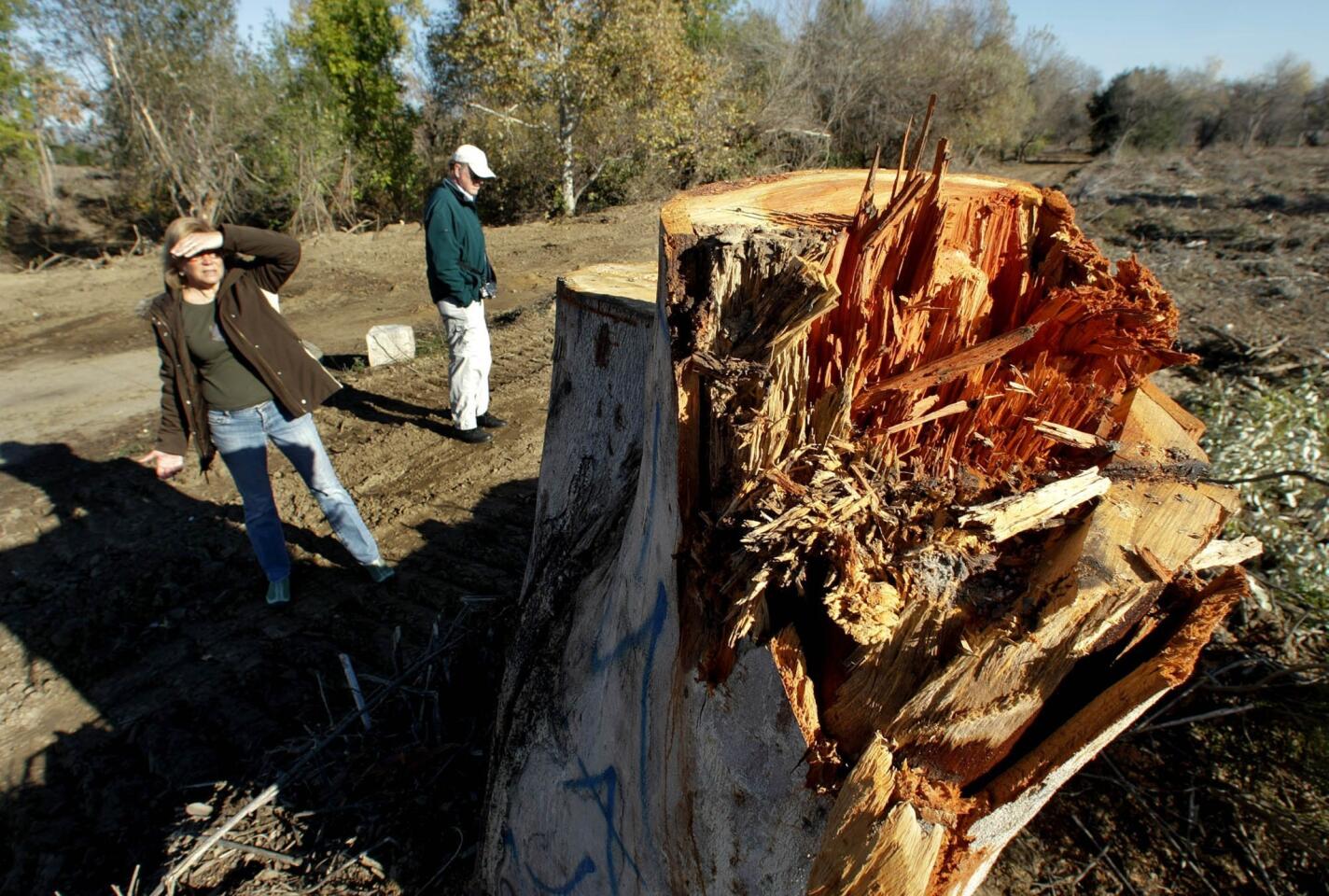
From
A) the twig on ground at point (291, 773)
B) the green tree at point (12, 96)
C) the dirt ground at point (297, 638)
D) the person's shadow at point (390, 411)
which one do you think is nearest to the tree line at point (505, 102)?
the green tree at point (12, 96)

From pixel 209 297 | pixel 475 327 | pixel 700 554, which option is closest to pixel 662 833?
pixel 700 554

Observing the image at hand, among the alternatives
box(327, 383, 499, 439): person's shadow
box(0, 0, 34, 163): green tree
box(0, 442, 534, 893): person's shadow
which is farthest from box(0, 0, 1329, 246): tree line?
box(0, 442, 534, 893): person's shadow

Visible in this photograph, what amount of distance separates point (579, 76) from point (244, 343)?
48.2 feet

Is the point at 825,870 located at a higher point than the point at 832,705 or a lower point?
lower

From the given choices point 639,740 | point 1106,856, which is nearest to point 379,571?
point 639,740

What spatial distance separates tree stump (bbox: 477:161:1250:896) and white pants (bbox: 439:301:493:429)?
390cm

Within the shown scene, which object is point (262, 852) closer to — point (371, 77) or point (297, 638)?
point (297, 638)

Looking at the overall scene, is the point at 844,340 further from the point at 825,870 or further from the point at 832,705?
the point at 825,870

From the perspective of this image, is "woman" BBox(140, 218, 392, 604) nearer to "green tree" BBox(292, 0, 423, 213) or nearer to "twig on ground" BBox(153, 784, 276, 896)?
"twig on ground" BBox(153, 784, 276, 896)

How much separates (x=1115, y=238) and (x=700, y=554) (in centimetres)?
1166

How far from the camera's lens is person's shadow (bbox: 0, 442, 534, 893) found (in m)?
2.59

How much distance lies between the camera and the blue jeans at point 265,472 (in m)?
3.41

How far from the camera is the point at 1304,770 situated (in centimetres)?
218

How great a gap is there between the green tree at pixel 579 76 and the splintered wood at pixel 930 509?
16.6 m
